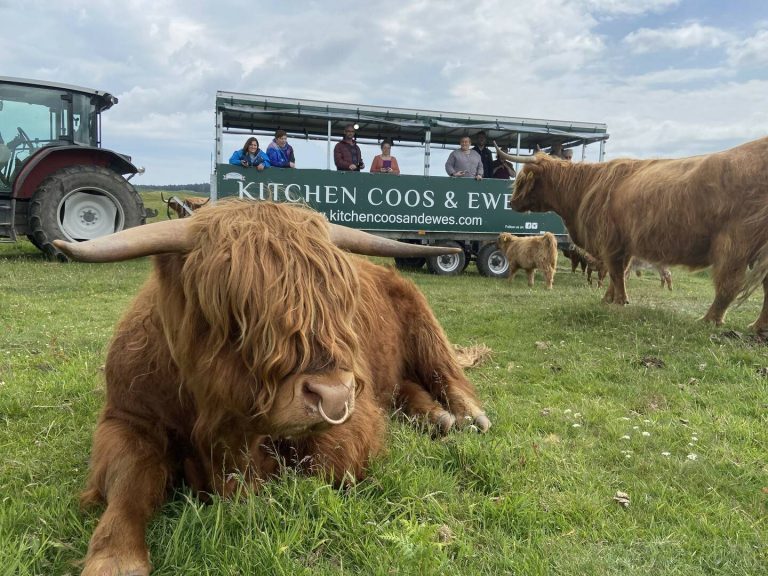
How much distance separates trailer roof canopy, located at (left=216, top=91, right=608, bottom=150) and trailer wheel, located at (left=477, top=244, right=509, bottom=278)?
2.65 metres

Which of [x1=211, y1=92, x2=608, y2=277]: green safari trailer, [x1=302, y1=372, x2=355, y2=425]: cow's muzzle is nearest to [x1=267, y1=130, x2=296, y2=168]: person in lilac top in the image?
[x1=211, y1=92, x2=608, y2=277]: green safari trailer

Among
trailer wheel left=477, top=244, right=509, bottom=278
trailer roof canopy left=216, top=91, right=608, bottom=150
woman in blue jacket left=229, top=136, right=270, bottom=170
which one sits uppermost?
trailer roof canopy left=216, top=91, right=608, bottom=150

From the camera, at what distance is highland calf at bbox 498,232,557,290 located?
37.0 ft

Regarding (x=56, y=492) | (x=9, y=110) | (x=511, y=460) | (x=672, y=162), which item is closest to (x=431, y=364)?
(x=511, y=460)

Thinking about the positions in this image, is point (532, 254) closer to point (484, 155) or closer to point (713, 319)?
point (484, 155)

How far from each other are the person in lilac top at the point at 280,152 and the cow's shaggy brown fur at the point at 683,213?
538cm

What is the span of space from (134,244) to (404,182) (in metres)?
10.4

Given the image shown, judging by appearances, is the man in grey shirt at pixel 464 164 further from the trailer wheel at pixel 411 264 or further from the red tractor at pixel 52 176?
the red tractor at pixel 52 176

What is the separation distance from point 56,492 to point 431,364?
2.04 meters

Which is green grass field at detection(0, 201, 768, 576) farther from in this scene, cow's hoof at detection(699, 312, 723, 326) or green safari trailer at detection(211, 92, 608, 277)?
green safari trailer at detection(211, 92, 608, 277)

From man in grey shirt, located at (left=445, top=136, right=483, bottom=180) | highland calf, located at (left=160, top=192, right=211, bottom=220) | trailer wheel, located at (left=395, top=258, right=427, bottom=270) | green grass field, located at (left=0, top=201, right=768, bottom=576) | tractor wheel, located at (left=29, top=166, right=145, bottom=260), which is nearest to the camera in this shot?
green grass field, located at (left=0, top=201, right=768, bottom=576)

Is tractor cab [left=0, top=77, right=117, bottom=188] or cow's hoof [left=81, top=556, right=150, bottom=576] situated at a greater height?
tractor cab [left=0, top=77, right=117, bottom=188]

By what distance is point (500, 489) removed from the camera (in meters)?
2.23

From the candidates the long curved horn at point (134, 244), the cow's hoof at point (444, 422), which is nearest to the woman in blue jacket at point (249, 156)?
the cow's hoof at point (444, 422)
